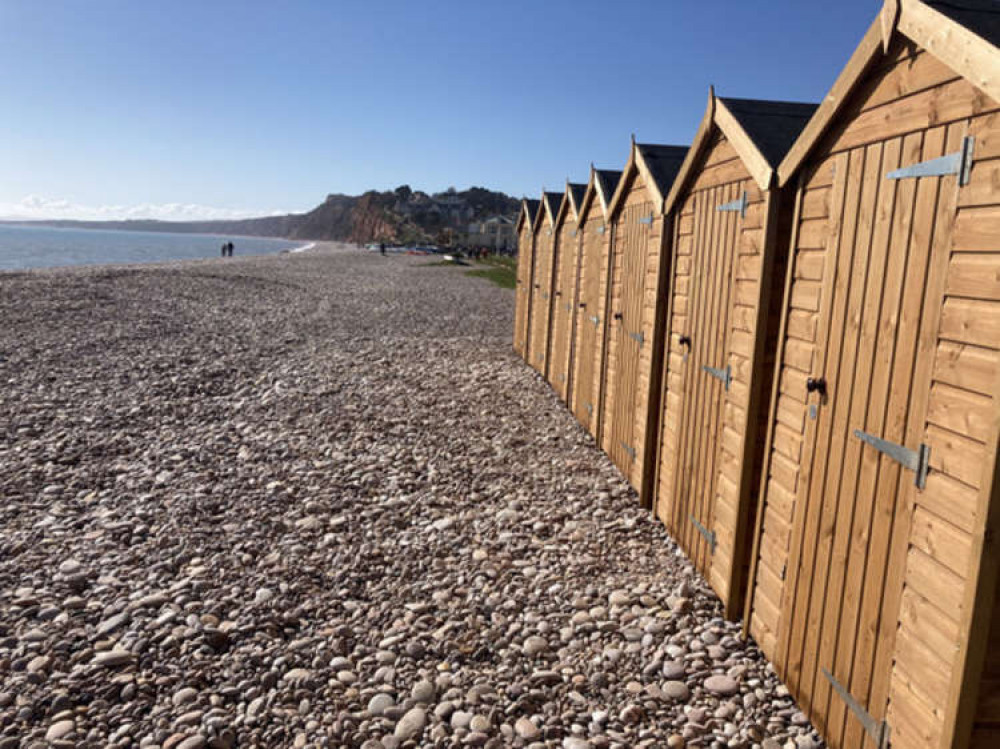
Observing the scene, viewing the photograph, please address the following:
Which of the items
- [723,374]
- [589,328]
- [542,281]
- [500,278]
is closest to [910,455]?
[723,374]

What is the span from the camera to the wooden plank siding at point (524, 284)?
51.8 ft

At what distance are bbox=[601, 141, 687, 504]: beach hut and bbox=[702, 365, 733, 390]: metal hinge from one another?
1.39 metres

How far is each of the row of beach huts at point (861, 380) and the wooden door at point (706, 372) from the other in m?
0.03

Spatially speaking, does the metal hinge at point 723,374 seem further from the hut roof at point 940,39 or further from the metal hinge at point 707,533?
the hut roof at point 940,39

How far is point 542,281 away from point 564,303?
223 centimetres

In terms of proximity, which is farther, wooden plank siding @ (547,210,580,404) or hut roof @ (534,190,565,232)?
hut roof @ (534,190,565,232)

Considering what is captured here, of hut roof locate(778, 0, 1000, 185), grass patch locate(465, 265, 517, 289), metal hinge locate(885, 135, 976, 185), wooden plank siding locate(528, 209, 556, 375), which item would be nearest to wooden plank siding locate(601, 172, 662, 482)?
hut roof locate(778, 0, 1000, 185)

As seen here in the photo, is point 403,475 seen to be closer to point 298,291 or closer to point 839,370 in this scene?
point 839,370

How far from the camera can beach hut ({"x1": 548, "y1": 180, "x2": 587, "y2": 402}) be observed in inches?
458

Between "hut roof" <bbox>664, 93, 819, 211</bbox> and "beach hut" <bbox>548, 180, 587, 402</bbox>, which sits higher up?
"hut roof" <bbox>664, 93, 819, 211</bbox>

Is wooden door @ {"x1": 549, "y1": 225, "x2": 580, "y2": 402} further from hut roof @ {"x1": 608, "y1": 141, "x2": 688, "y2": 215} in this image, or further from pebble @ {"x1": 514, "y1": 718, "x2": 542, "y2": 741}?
pebble @ {"x1": 514, "y1": 718, "x2": 542, "y2": 741}

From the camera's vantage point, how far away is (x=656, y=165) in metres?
7.76

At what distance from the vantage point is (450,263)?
61.8 metres

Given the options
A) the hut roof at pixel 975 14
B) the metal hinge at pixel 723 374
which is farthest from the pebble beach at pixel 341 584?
the hut roof at pixel 975 14
